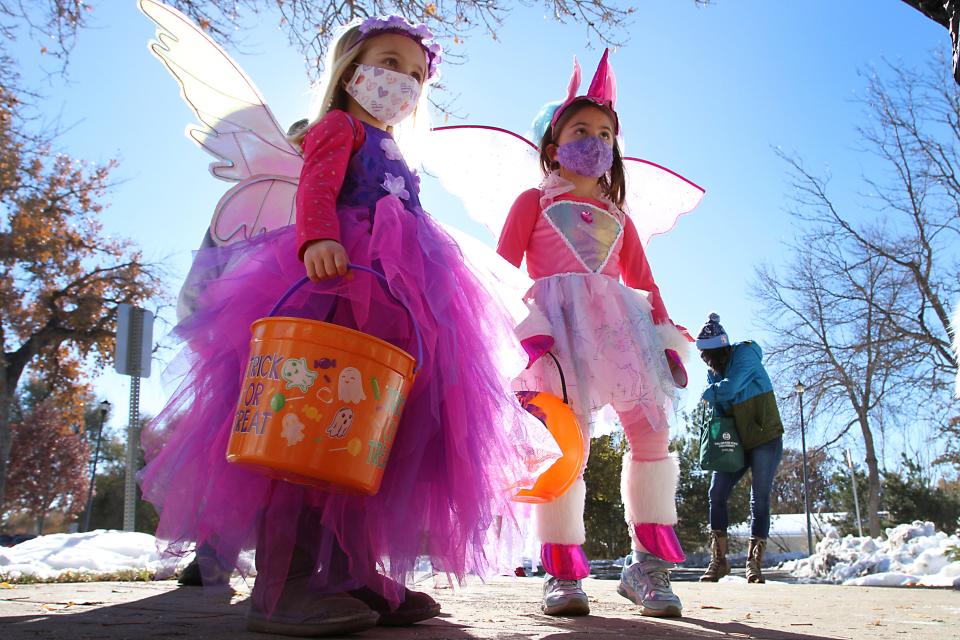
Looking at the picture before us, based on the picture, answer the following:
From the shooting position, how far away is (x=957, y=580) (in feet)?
17.0

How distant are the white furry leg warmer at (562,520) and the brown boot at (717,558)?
10.2ft

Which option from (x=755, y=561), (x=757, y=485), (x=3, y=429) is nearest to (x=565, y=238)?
(x=757, y=485)

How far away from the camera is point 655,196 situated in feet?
12.2

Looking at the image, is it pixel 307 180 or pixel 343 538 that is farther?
pixel 307 180

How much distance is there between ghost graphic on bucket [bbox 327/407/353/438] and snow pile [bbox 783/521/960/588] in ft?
16.8

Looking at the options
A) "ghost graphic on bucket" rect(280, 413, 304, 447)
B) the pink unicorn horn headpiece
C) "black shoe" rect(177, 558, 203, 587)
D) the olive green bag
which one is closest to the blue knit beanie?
the olive green bag

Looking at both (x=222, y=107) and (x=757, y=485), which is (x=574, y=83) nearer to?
(x=222, y=107)

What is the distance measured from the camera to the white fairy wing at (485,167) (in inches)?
142

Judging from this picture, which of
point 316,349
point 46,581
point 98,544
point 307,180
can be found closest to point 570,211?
point 307,180

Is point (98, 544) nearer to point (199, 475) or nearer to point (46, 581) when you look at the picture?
point (46, 581)

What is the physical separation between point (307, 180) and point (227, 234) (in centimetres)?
75

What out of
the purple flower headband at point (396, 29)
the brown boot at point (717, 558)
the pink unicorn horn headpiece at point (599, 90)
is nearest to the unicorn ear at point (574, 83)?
the pink unicorn horn headpiece at point (599, 90)

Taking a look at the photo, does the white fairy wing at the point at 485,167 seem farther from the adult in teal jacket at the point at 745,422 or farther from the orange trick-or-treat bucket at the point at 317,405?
the adult in teal jacket at the point at 745,422

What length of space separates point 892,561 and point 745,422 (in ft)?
13.4
